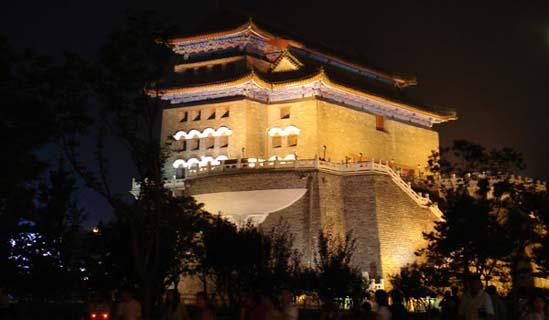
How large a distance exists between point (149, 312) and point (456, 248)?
500 inches

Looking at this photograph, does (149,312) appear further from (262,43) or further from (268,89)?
(262,43)

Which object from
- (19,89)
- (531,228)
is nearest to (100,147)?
(19,89)

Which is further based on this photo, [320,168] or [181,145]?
[181,145]

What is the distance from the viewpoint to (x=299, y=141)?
120 feet

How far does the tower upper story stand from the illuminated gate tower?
0.06 meters

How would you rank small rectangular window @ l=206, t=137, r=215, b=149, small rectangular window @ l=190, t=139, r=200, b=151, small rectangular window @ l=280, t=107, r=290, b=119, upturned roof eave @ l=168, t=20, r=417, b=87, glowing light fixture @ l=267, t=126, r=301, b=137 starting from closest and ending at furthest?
1. glowing light fixture @ l=267, t=126, r=301, b=137
2. small rectangular window @ l=280, t=107, r=290, b=119
3. small rectangular window @ l=206, t=137, r=215, b=149
4. small rectangular window @ l=190, t=139, r=200, b=151
5. upturned roof eave @ l=168, t=20, r=417, b=87

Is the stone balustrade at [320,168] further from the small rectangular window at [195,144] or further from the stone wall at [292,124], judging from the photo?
the small rectangular window at [195,144]

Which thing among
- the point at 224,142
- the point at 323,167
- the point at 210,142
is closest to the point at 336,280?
the point at 323,167

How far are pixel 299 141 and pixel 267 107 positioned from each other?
2568 mm

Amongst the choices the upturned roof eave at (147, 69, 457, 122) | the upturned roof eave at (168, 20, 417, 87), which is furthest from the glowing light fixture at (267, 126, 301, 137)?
the upturned roof eave at (168, 20, 417, 87)

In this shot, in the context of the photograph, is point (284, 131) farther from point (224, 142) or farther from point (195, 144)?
point (195, 144)

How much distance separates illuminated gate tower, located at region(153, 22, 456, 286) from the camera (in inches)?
1194

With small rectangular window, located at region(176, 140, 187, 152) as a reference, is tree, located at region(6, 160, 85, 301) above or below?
below

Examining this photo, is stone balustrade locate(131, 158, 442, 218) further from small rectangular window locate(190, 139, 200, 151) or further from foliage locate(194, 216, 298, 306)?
foliage locate(194, 216, 298, 306)
